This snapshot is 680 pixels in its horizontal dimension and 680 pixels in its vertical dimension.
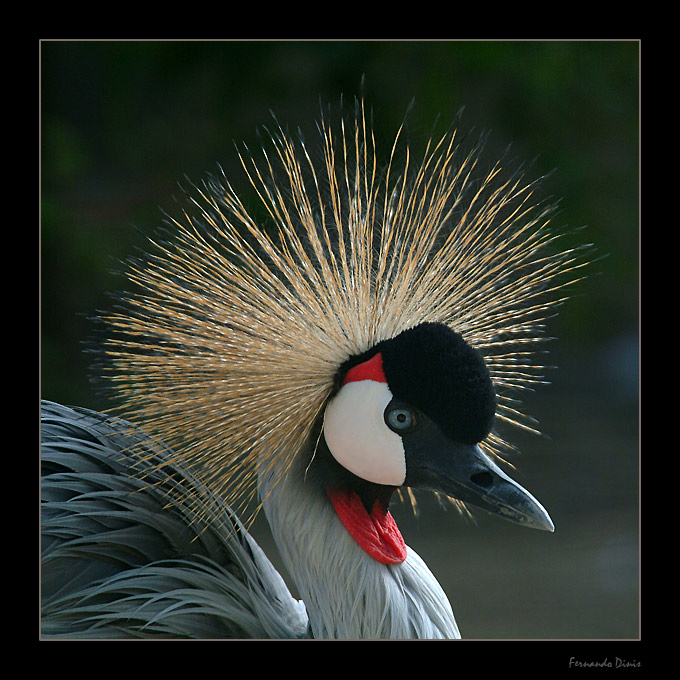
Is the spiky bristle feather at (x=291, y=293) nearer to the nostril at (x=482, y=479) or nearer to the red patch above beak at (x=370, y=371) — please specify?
the red patch above beak at (x=370, y=371)

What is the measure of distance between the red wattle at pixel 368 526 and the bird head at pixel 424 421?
0.06 m

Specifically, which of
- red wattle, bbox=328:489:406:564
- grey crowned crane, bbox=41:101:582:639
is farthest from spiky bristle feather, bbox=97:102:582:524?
red wattle, bbox=328:489:406:564

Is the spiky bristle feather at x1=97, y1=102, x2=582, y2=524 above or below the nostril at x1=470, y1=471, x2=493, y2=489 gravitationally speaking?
above

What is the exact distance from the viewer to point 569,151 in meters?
3.39

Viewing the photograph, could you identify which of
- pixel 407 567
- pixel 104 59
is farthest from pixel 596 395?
pixel 407 567

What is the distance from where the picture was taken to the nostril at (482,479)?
1.16 metres

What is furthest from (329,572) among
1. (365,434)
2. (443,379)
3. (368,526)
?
(443,379)

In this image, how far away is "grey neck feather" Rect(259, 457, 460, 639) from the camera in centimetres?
125

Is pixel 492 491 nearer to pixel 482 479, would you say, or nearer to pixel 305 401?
pixel 482 479

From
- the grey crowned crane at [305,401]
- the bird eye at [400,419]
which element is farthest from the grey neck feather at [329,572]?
the bird eye at [400,419]

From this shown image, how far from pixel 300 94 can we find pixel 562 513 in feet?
5.20

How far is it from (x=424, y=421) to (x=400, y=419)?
31mm

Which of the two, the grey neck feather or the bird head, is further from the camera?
the grey neck feather

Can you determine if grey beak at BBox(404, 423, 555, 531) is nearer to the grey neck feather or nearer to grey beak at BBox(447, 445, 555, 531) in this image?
grey beak at BBox(447, 445, 555, 531)
